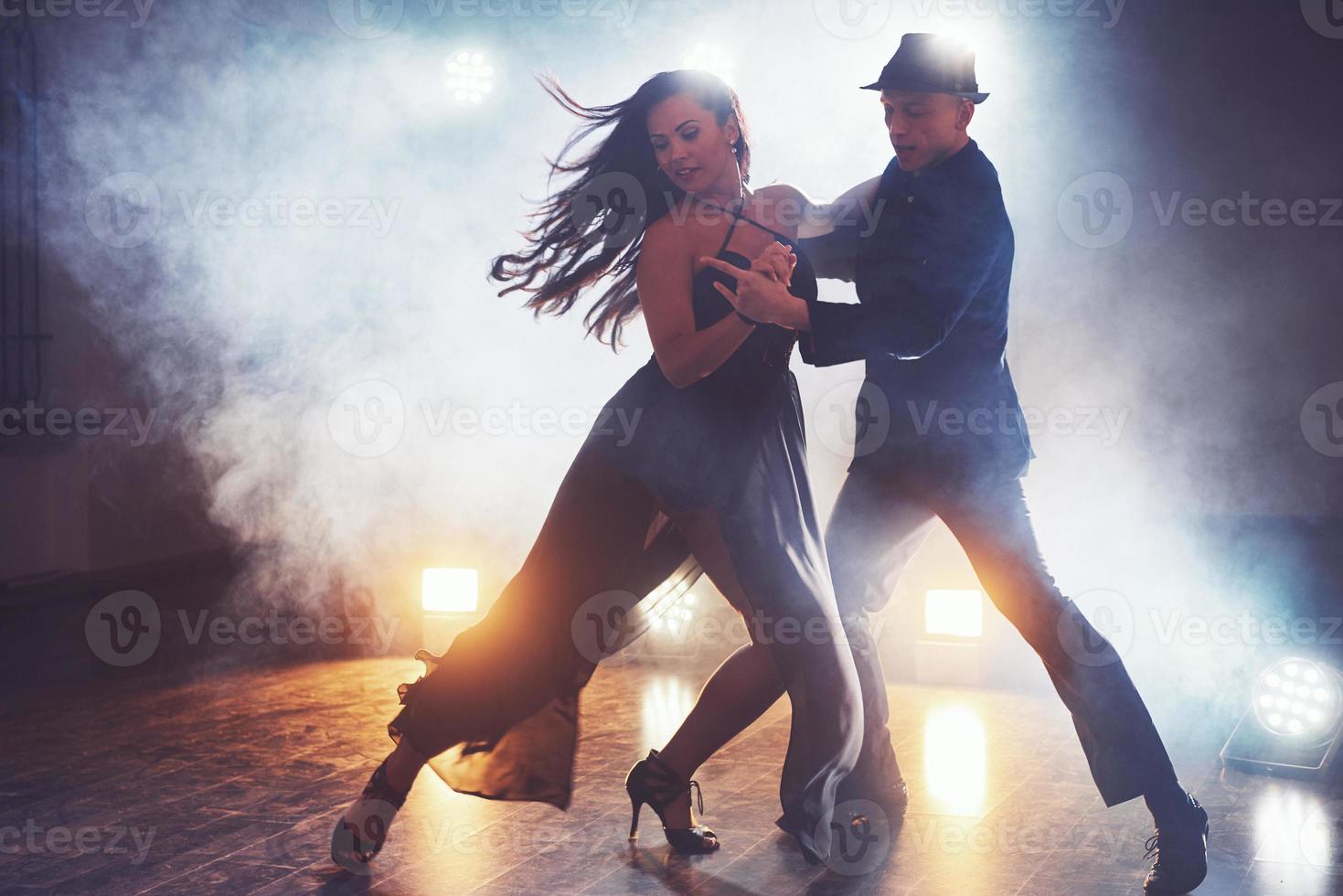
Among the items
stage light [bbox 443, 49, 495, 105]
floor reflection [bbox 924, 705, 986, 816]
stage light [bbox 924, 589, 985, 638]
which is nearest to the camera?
floor reflection [bbox 924, 705, 986, 816]

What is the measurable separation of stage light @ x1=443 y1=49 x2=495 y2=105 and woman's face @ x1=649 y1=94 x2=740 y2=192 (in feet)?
11.6

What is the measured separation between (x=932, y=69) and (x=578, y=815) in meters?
1.93

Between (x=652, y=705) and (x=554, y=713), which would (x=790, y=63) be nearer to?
(x=652, y=705)

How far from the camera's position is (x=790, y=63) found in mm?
5363

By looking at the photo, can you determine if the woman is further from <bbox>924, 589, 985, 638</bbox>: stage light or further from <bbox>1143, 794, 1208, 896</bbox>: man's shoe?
<bbox>924, 589, 985, 638</bbox>: stage light

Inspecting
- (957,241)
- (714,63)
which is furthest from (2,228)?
(957,241)

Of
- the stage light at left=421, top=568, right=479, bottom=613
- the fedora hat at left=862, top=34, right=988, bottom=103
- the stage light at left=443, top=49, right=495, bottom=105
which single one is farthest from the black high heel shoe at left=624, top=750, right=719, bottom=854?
the stage light at left=443, top=49, right=495, bottom=105

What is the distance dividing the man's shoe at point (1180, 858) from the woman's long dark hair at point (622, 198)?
151cm

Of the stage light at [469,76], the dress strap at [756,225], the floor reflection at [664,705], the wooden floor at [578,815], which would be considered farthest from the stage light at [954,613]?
the stage light at [469,76]

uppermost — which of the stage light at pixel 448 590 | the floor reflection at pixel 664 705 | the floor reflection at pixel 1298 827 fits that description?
the stage light at pixel 448 590

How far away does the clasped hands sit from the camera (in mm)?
2492

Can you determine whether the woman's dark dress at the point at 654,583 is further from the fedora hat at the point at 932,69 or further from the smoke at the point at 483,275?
the smoke at the point at 483,275

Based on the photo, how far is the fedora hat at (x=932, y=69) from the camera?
276 cm

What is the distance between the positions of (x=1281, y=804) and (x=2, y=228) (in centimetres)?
634
